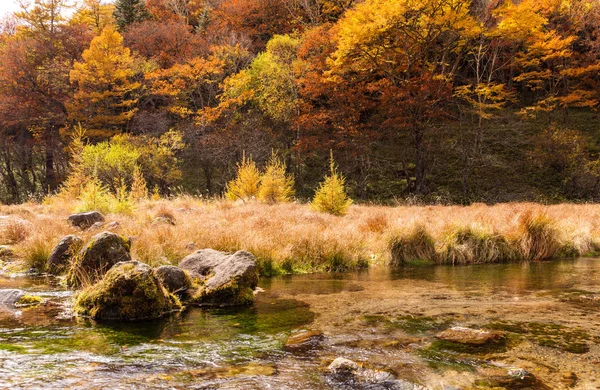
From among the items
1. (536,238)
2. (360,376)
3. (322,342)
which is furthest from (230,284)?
(536,238)

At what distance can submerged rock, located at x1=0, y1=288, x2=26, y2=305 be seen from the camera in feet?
19.8

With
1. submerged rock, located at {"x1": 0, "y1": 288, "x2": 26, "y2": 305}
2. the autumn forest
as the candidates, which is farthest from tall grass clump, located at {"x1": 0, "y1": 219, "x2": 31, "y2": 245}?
the autumn forest

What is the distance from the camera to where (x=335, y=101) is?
30.8 metres

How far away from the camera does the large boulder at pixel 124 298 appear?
556 centimetres

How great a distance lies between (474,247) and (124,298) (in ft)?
26.0

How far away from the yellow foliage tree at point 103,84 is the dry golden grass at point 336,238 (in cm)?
2308

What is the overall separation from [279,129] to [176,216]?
842 inches

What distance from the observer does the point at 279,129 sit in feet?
110

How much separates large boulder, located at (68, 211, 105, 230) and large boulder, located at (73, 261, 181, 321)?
18.3 ft

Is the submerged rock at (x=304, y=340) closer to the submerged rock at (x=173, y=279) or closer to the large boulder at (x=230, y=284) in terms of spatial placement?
the large boulder at (x=230, y=284)

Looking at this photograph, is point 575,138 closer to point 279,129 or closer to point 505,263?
point 279,129

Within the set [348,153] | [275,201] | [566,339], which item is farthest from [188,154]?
[566,339]

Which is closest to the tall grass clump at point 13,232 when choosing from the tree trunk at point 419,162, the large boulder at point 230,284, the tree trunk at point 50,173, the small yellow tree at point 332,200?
the large boulder at point 230,284

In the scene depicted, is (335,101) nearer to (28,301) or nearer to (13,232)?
(13,232)
